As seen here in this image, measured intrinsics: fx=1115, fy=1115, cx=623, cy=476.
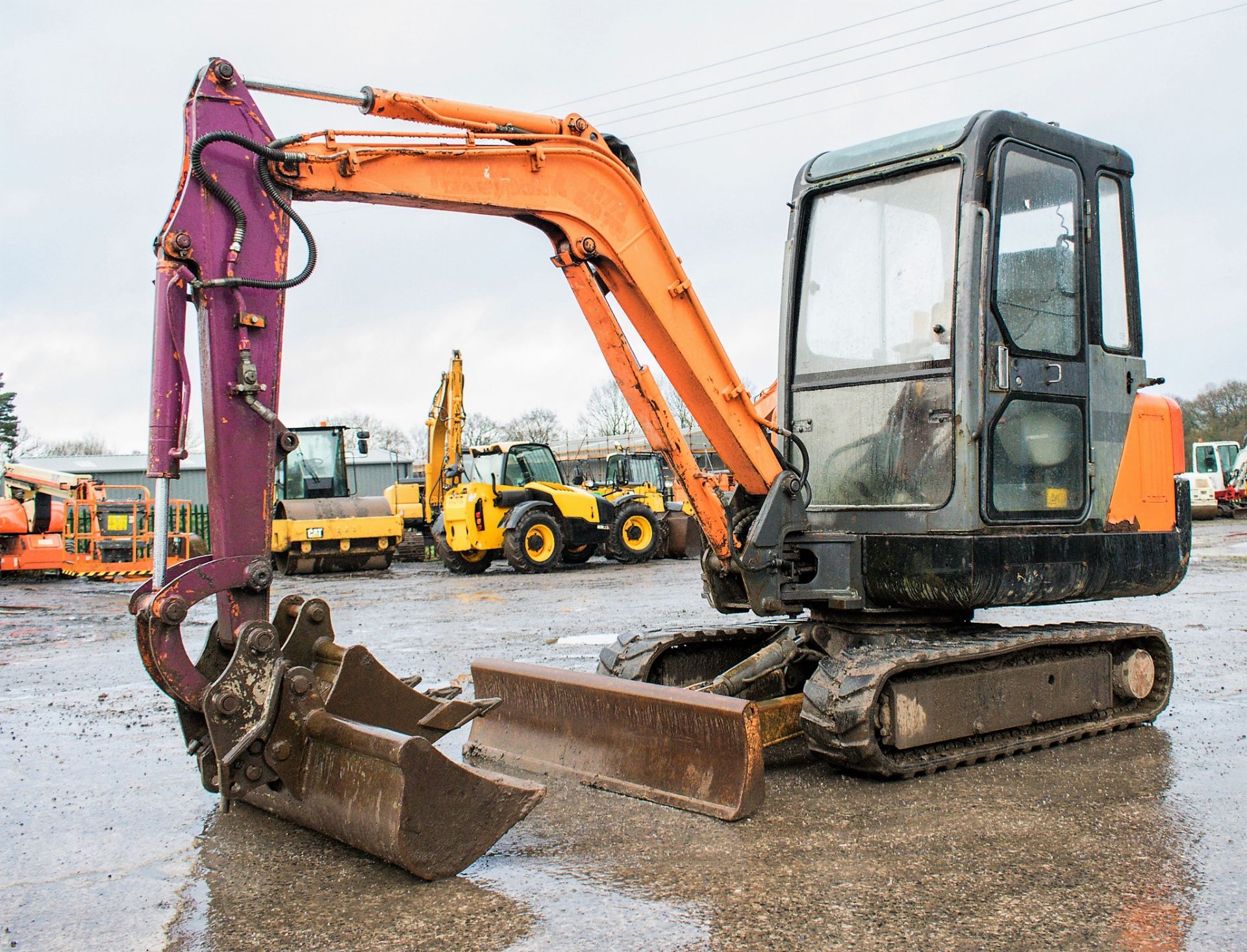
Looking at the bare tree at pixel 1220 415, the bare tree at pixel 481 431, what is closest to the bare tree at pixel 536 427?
the bare tree at pixel 481 431

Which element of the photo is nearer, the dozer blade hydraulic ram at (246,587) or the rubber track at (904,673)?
the dozer blade hydraulic ram at (246,587)

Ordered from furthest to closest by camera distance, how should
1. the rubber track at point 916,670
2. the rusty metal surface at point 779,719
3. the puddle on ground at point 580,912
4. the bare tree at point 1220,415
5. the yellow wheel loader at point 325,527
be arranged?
the bare tree at point 1220,415 < the yellow wheel loader at point 325,527 < the rusty metal surface at point 779,719 < the rubber track at point 916,670 < the puddle on ground at point 580,912

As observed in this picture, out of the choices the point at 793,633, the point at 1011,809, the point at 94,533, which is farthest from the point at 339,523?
the point at 1011,809

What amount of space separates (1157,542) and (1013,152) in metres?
2.17

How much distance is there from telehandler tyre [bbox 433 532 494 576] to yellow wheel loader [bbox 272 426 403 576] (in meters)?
1.20

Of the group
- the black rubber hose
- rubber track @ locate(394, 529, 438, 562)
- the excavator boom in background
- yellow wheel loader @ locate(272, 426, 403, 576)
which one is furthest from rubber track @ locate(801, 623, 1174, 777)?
rubber track @ locate(394, 529, 438, 562)

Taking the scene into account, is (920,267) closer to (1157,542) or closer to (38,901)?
(1157,542)

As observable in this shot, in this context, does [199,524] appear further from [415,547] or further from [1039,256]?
[1039,256]

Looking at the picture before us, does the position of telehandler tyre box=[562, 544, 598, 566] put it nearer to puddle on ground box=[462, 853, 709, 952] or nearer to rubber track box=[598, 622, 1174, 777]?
rubber track box=[598, 622, 1174, 777]

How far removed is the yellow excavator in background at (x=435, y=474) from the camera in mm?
20594

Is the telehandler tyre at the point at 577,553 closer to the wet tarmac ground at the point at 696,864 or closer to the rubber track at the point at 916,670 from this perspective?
the wet tarmac ground at the point at 696,864

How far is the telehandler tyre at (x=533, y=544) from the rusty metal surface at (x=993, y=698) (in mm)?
13222

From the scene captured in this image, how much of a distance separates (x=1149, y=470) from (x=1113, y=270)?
106 centimetres

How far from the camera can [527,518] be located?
18375mm
